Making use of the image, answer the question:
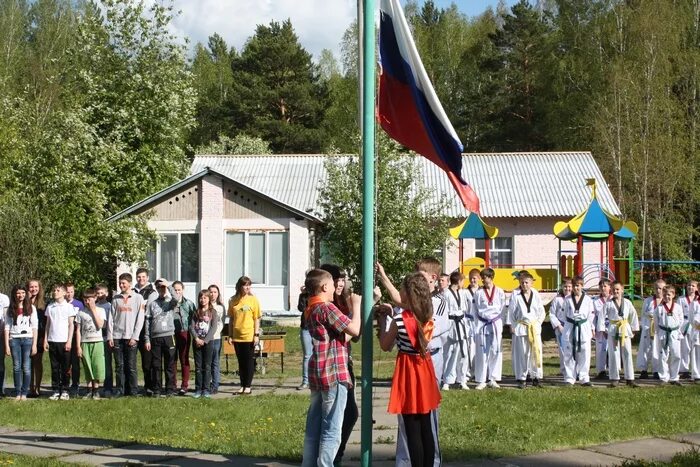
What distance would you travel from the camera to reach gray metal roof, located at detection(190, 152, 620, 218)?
4194 cm

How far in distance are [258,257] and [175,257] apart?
116 inches

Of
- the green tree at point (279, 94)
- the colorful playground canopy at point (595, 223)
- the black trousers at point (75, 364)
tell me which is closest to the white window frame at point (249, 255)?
the colorful playground canopy at point (595, 223)

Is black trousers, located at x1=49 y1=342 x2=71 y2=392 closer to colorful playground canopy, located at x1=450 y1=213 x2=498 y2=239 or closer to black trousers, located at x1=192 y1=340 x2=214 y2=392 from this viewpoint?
black trousers, located at x1=192 y1=340 x2=214 y2=392

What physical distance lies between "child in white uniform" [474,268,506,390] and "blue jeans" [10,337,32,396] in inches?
Result: 284

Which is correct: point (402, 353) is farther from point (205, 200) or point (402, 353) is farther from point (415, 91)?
point (205, 200)

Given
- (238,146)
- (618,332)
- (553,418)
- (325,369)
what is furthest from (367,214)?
(238,146)

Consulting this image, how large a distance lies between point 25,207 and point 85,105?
6740mm

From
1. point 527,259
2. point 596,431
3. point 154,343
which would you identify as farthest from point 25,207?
point 596,431

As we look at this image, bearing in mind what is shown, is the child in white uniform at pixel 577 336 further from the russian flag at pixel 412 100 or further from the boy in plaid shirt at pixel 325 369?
the boy in plaid shirt at pixel 325 369

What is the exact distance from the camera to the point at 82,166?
35969 millimetres

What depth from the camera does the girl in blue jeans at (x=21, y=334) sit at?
16.2 m

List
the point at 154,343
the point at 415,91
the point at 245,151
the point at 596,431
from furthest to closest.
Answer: the point at 245,151, the point at 154,343, the point at 596,431, the point at 415,91

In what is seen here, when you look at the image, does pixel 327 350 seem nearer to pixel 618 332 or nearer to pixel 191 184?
pixel 618 332

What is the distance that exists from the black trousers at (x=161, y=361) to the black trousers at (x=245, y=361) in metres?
1.06
